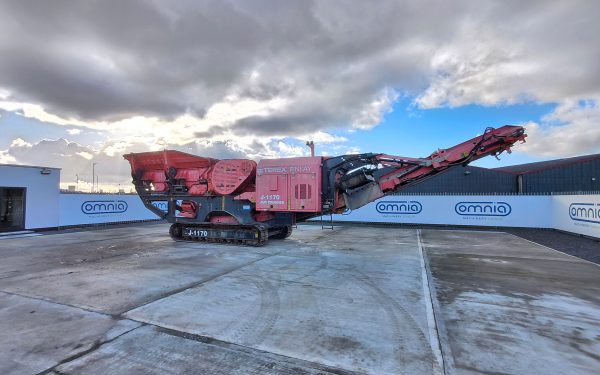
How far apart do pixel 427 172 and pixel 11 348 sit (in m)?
10.0

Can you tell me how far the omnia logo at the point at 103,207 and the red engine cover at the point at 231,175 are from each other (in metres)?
11.2

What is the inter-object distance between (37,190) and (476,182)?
30054 millimetres

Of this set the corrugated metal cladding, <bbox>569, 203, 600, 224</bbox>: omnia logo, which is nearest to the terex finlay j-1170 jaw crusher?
<bbox>569, 203, 600, 224</bbox>: omnia logo

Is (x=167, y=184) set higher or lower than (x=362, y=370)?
higher

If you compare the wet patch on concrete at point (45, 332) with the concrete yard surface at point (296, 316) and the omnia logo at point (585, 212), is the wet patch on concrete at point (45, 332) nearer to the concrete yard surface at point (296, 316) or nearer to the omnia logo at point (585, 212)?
the concrete yard surface at point (296, 316)

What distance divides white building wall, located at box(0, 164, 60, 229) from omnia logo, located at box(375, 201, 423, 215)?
18101 millimetres

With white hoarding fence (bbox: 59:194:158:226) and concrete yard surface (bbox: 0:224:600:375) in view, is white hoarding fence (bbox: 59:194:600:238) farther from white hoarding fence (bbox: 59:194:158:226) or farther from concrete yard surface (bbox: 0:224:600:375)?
concrete yard surface (bbox: 0:224:600:375)

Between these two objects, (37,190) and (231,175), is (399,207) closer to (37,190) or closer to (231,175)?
(231,175)

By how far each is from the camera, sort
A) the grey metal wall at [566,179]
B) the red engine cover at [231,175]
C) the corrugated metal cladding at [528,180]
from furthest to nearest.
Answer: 1. the corrugated metal cladding at [528,180]
2. the grey metal wall at [566,179]
3. the red engine cover at [231,175]

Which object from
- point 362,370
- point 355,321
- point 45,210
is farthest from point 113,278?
point 45,210

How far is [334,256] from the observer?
9125mm

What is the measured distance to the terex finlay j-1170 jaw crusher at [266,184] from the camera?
1000 centimetres

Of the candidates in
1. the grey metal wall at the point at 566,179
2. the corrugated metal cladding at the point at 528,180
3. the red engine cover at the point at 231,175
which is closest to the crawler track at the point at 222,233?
the red engine cover at the point at 231,175

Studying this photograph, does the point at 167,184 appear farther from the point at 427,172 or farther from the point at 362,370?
the point at 362,370
